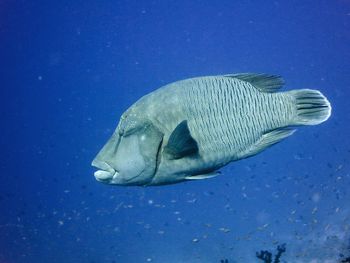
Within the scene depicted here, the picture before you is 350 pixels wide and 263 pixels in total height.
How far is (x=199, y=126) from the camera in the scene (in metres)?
3.21

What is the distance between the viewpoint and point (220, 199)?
56.3m

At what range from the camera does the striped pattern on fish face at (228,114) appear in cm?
321

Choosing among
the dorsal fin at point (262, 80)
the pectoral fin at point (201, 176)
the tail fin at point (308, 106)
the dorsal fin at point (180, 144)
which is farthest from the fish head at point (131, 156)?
the tail fin at point (308, 106)

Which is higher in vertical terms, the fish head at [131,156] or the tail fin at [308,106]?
the tail fin at [308,106]

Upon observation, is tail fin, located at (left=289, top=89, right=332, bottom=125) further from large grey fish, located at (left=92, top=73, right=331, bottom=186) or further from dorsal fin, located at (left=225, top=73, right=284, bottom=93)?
dorsal fin, located at (left=225, top=73, right=284, bottom=93)

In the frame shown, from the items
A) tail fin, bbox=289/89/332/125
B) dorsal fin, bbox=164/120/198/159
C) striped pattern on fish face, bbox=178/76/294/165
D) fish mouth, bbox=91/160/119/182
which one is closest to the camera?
dorsal fin, bbox=164/120/198/159

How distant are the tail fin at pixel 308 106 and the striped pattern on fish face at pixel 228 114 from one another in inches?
3.7

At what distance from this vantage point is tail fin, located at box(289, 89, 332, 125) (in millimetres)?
3436

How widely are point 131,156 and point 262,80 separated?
1570mm

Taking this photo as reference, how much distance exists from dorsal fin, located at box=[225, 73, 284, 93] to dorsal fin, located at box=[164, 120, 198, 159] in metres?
0.93

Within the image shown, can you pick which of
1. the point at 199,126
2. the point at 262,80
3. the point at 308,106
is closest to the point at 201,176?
the point at 199,126

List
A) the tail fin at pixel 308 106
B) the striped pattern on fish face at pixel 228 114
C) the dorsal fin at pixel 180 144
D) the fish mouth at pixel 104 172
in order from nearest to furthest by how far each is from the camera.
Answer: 1. the dorsal fin at pixel 180 144
2. the fish mouth at pixel 104 172
3. the striped pattern on fish face at pixel 228 114
4. the tail fin at pixel 308 106

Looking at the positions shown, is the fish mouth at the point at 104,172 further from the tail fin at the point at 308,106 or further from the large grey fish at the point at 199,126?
the tail fin at the point at 308,106

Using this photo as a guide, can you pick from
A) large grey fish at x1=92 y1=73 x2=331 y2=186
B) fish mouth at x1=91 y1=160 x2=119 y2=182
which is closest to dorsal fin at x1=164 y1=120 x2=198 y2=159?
large grey fish at x1=92 y1=73 x2=331 y2=186
